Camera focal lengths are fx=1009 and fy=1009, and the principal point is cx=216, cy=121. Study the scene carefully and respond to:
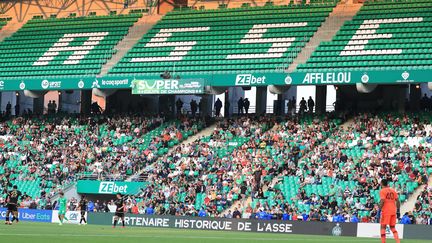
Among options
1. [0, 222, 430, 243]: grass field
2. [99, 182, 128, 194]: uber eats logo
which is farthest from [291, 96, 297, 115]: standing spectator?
[0, 222, 430, 243]: grass field

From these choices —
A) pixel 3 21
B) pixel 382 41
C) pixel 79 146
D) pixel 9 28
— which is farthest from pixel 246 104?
pixel 3 21

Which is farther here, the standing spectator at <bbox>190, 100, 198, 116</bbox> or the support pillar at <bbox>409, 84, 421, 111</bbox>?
the standing spectator at <bbox>190, 100, 198, 116</bbox>

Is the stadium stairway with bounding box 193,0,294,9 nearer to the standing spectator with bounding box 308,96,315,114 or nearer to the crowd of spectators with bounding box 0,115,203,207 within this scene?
the standing spectator with bounding box 308,96,315,114

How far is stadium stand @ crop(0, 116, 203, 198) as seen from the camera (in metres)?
56.8

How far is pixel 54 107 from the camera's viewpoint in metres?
68.6

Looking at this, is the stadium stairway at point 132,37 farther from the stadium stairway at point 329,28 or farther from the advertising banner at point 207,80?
the stadium stairway at point 329,28

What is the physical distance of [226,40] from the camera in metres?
61.9

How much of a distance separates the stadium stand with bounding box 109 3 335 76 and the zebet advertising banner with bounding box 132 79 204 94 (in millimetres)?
1814

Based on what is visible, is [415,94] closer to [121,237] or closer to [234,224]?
[234,224]

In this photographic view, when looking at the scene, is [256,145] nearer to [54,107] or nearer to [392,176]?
[392,176]

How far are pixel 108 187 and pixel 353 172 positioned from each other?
45.6ft

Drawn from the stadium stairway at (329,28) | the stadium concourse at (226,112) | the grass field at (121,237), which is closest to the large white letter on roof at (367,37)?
the stadium concourse at (226,112)

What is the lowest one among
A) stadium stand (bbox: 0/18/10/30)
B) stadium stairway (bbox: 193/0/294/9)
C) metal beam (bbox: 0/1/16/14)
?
stadium stand (bbox: 0/18/10/30)

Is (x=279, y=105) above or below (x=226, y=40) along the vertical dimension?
below
